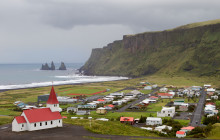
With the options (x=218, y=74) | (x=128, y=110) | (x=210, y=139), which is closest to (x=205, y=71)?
(x=218, y=74)

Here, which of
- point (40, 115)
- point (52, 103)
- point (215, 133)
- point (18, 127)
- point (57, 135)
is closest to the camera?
point (57, 135)

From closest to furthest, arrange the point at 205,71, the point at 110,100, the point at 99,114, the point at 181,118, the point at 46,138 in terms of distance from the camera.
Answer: the point at 46,138
the point at 181,118
the point at 99,114
the point at 110,100
the point at 205,71

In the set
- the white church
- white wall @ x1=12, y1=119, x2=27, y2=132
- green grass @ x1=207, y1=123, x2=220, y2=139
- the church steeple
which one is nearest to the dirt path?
white wall @ x1=12, y1=119, x2=27, y2=132

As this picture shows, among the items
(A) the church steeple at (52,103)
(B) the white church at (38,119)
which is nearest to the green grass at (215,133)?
(B) the white church at (38,119)

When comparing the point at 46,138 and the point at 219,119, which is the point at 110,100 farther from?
the point at 46,138

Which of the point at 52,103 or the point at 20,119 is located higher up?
the point at 52,103

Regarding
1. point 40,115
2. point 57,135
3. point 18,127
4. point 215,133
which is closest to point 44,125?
point 40,115

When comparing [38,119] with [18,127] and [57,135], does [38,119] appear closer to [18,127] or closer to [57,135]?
[18,127]

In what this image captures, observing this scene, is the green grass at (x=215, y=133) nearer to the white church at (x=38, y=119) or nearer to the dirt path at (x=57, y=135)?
the dirt path at (x=57, y=135)
